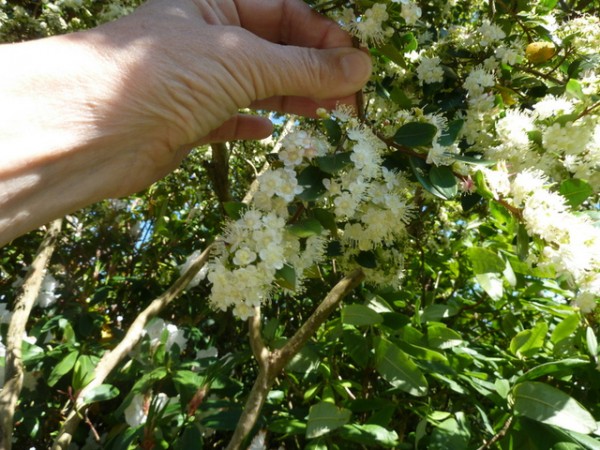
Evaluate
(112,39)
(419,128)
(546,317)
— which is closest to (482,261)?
(419,128)

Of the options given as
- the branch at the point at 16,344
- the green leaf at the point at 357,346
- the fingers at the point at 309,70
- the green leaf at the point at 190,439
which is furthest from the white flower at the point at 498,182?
the branch at the point at 16,344

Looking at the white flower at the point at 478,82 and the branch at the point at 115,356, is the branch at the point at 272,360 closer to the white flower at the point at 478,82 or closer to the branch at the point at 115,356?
the branch at the point at 115,356

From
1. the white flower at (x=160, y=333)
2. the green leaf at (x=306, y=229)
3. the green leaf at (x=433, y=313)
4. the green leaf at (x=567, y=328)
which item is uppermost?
the green leaf at (x=306, y=229)

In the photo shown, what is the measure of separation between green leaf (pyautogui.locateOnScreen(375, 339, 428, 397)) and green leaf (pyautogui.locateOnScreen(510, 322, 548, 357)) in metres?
0.33

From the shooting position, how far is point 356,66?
3.97 ft

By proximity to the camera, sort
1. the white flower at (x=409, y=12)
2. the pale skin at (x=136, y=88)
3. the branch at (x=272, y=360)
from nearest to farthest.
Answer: the pale skin at (x=136, y=88)
the white flower at (x=409, y=12)
the branch at (x=272, y=360)

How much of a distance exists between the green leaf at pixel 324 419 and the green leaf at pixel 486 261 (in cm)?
51

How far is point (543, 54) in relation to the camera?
150 cm

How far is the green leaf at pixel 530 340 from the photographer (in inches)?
53.6

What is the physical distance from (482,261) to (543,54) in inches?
26.7

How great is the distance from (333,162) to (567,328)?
780 millimetres

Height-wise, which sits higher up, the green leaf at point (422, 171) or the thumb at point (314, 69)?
the thumb at point (314, 69)

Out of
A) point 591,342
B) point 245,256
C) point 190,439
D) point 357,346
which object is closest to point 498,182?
point 591,342

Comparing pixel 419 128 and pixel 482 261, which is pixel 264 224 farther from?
pixel 482 261
